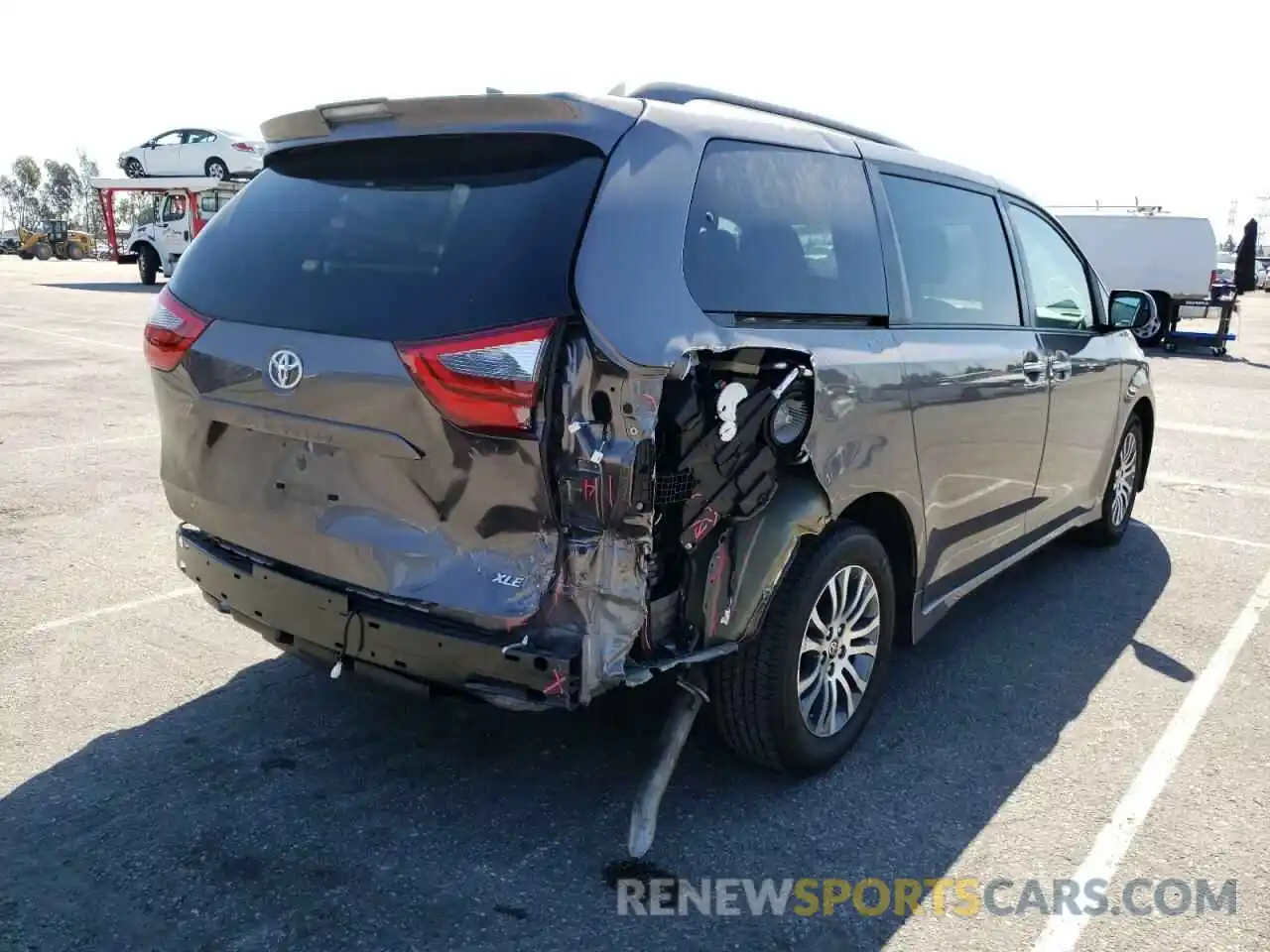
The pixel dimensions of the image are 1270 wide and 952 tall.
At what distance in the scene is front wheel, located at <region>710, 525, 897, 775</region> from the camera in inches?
117

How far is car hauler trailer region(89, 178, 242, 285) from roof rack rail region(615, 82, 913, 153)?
1022 inches

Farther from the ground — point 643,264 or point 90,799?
point 643,264

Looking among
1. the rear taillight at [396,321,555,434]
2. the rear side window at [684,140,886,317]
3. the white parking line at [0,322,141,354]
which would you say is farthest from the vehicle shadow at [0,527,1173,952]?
the white parking line at [0,322,141,354]

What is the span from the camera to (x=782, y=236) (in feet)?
9.92

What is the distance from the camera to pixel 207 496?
2971 mm

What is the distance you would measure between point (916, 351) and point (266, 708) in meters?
2.56

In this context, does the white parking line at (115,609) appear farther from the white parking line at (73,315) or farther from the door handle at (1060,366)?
the white parking line at (73,315)

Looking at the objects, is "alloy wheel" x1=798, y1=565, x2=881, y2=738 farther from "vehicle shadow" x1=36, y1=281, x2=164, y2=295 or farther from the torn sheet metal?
"vehicle shadow" x1=36, y1=281, x2=164, y2=295

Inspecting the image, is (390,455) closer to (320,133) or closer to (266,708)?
(320,133)

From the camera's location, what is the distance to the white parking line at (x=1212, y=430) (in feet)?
31.7

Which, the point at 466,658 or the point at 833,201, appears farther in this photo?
the point at 833,201

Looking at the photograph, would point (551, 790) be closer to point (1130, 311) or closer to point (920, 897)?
point (920, 897)

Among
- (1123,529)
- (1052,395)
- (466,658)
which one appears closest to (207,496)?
(466,658)

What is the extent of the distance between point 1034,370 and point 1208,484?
14.6 feet
